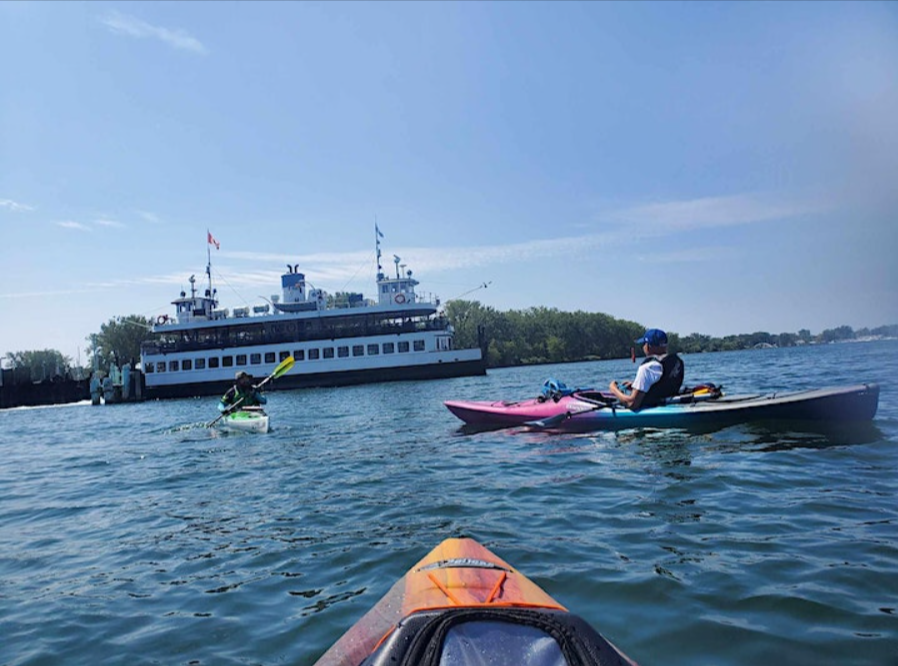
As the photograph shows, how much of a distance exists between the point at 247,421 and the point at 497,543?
10.4 m

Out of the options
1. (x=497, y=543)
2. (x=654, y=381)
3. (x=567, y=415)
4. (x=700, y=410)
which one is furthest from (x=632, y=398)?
(x=497, y=543)

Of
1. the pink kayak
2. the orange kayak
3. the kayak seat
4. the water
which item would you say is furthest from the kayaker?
the kayak seat

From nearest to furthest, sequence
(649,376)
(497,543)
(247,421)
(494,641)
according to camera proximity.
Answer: (494,641) → (497,543) → (649,376) → (247,421)

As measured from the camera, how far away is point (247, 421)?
1369 centimetres

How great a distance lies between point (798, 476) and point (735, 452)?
139cm

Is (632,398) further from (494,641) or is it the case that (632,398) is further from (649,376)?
(494,641)

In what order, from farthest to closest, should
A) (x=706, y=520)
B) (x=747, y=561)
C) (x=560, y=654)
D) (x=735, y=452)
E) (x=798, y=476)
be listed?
(x=735, y=452)
(x=798, y=476)
(x=706, y=520)
(x=747, y=561)
(x=560, y=654)

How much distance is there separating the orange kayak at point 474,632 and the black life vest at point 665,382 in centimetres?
718

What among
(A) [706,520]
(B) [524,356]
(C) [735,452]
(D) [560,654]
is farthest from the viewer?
(B) [524,356]

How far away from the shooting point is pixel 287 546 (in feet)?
16.5

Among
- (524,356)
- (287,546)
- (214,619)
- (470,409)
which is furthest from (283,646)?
(524,356)

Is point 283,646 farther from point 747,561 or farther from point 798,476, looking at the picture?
point 798,476

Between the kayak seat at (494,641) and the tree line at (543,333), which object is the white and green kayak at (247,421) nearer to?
the kayak seat at (494,641)

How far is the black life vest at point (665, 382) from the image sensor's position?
9344mm
